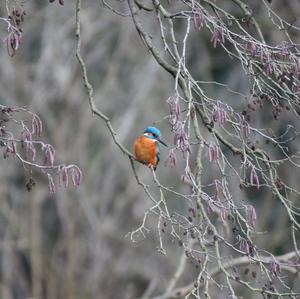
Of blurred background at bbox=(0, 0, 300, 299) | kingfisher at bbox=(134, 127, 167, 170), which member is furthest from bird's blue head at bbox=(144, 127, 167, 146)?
blurred background at bbox=(0, 0, 300, 299)

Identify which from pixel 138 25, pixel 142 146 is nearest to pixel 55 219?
pixel 142 146

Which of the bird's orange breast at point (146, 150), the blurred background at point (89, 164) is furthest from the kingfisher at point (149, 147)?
the blurred background at point (89, 164)

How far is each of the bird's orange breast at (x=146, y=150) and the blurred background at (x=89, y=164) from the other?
3263mm

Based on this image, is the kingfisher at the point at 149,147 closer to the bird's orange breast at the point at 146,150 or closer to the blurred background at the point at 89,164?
the bird's orange breast at the point at 146,150

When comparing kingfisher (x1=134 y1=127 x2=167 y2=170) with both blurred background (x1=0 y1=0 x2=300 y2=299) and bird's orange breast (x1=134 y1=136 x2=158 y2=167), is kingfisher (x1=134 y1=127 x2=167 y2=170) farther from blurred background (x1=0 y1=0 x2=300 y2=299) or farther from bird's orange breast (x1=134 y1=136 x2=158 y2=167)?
blurred background (x1=0 y1=0 x2=300 y2=299)

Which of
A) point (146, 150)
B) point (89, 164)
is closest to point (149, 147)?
point (146, 150)

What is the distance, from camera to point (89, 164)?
31.2 ft

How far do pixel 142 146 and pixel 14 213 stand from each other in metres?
4.11

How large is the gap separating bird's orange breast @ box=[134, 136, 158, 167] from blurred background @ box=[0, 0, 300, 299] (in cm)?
326

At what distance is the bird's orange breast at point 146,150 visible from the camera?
206 inches

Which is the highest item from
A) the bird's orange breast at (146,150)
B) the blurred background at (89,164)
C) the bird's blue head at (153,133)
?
the blurred background at (89,164)

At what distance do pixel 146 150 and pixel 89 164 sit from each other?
169 inches

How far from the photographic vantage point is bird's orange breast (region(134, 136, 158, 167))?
206 inches

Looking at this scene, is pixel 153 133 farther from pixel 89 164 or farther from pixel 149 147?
pixel 89 164
